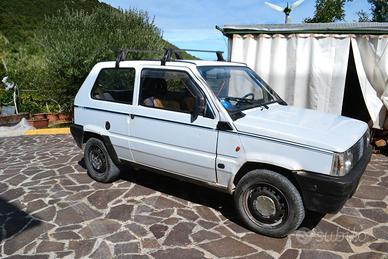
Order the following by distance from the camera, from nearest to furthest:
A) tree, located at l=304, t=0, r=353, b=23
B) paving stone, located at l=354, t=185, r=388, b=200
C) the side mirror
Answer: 1. the side mirror
2. paving stone, located at l=354, t=185, r=388, b=200
3. tree, located at l=304, t=0, r=353, b=23

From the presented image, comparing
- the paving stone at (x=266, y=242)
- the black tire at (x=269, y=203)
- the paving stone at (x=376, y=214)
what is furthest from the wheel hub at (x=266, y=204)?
the paving stone at (x=376, y=214)

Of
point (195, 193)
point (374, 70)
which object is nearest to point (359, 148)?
point (195, 193)

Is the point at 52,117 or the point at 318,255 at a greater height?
the point at 52,117

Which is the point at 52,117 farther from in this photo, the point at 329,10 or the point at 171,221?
the point at 329,10

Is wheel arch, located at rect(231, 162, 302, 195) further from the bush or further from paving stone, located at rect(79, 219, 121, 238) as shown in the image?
the bush

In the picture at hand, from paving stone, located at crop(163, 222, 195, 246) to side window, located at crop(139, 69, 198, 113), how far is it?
1.43 metres

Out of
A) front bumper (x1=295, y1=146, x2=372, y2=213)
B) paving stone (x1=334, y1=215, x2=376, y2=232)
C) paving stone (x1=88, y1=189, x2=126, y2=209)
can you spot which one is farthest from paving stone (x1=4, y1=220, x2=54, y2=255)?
paving stone (x1=334, y1=215, x2=376, y2=232)

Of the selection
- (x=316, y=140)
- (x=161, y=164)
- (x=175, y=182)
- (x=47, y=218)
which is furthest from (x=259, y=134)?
(x=47, y=218)

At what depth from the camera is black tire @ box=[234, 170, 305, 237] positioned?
3.72 metres

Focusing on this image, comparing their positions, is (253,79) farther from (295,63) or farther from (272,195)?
(295,63)

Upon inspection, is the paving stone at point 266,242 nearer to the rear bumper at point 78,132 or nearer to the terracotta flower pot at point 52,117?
the rear bumper at point 78,132

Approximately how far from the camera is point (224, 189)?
168 inches

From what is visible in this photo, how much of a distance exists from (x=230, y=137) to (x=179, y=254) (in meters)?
1.40

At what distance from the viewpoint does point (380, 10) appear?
20594 millimetres
